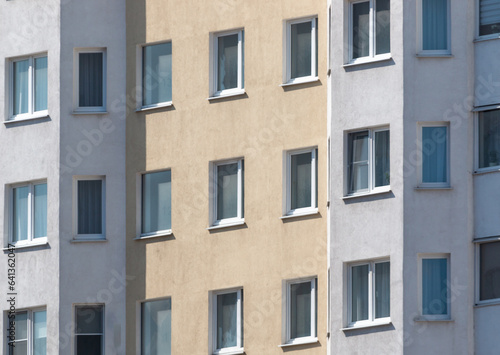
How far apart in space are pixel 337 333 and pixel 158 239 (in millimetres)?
7528

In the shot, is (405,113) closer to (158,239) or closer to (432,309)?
(432,309)

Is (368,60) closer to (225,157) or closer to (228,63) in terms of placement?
(228,63)

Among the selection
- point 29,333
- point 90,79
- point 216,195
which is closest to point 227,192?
point 216,195

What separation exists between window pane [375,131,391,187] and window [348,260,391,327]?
7.66ft

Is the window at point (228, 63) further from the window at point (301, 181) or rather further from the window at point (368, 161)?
the window at point (368, 161)

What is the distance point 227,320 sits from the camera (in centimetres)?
5631

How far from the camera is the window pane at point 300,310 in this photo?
180 ft

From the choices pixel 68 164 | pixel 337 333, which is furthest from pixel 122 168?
pixel 337 333

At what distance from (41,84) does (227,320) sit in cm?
1011

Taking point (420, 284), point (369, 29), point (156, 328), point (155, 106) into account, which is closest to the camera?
point (420, 284)

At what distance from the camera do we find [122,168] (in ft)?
193

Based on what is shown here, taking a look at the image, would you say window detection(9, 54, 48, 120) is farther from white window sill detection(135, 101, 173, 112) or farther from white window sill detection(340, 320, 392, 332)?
white window sill detection(340, 320, 392, 332)

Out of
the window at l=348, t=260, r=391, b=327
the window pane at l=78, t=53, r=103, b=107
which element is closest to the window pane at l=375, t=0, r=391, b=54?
the window at l=348, t=260, r=391, b=327

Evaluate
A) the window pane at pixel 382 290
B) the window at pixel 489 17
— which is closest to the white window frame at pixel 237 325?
the window pane at pixel 382 290
